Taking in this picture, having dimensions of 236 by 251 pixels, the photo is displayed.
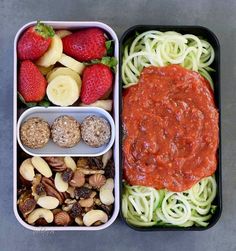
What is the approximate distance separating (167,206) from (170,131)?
345 mm

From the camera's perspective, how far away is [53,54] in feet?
7.82

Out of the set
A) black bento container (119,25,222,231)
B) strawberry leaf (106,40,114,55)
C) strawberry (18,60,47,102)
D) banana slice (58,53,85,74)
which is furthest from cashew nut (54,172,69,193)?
strawberry leaf (106,40,114,55)

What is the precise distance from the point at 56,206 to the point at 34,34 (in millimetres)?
717

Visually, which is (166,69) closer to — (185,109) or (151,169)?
(185,109)

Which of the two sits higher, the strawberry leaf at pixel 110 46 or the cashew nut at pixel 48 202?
the strawberry leaf at pixel 110 46

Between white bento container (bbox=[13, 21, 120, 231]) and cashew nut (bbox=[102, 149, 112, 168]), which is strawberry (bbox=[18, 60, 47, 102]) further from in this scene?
cashew nut (bbox=[102, 149, 112, 168])

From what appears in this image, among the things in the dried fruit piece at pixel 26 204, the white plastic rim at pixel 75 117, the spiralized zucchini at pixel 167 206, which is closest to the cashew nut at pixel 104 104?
the white plastic rim at pixel 75 117

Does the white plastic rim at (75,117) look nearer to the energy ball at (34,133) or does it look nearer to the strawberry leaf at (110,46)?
the energy ball at (34,133)

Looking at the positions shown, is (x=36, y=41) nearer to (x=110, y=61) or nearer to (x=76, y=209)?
(x=110, y=61)

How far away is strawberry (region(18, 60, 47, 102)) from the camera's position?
2.37 meters

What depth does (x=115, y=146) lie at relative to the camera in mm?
2471

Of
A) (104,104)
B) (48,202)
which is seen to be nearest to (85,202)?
(48,202)

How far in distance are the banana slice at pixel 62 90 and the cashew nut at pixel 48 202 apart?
396 millimetres

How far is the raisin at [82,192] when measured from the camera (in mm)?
2432
